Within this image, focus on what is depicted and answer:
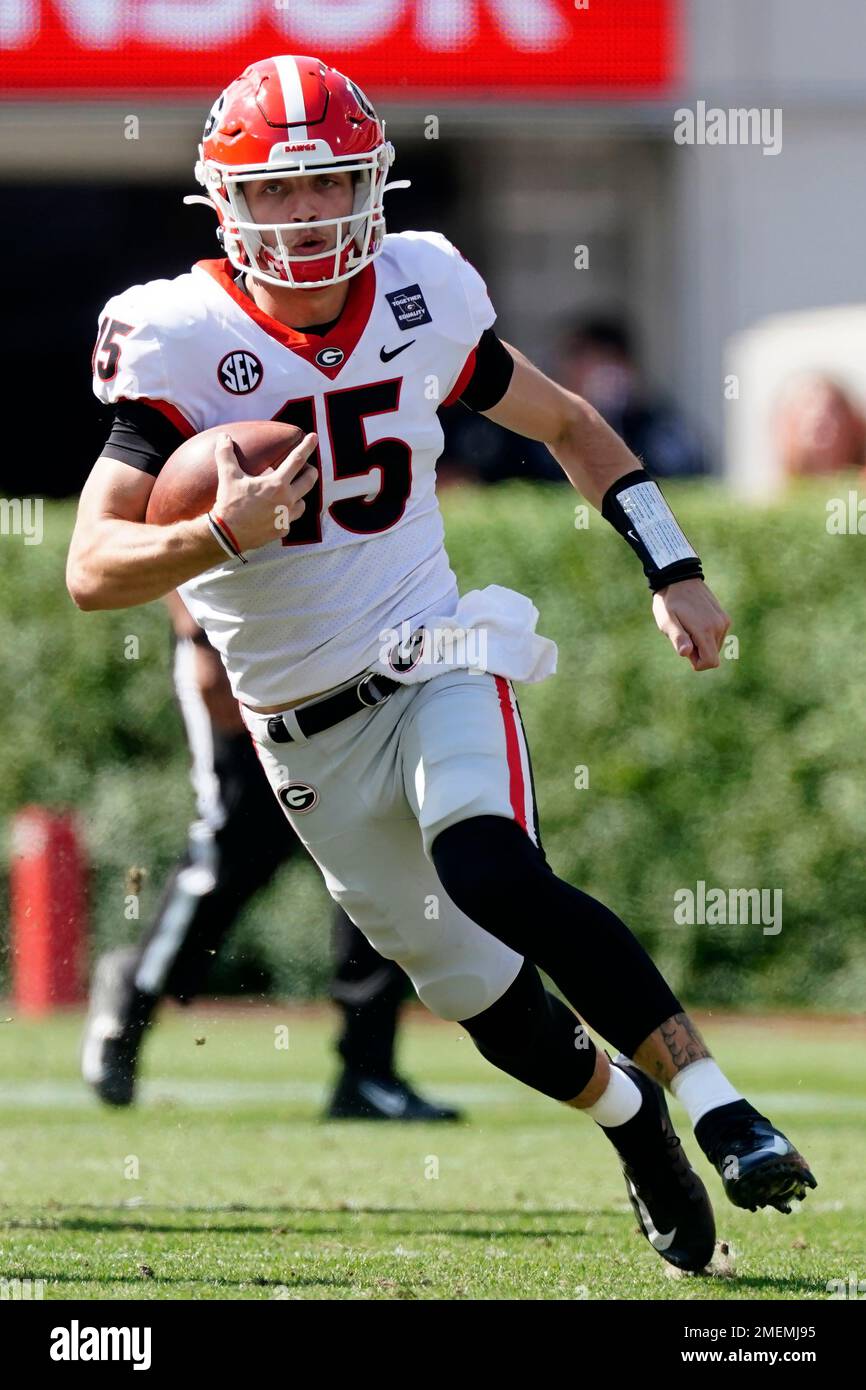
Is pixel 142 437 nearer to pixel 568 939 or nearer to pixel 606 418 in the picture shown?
pixel 568 939

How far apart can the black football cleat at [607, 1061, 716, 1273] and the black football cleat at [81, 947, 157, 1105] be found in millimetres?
2281

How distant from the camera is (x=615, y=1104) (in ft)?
13.0

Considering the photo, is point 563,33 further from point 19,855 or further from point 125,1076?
point 125,1076

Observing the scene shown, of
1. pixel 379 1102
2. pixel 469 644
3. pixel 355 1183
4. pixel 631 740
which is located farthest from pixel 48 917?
pixel 469 644

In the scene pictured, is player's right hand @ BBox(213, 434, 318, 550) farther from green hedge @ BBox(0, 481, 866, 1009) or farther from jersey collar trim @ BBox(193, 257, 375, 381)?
green hedge @ BBox(0, 481, 866, 1009)

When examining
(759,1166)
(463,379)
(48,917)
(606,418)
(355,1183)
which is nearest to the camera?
(759,1166)

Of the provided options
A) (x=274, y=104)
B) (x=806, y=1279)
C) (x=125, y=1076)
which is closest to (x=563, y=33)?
(x=125, y=1076)

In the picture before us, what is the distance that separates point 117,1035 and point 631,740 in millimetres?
2726

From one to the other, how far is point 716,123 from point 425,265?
7208mm

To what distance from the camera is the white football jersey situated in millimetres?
3754

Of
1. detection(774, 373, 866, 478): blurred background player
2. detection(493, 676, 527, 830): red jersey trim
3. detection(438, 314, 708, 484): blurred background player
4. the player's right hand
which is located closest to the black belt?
detection(493, 676, 527, 830): red jersey trim

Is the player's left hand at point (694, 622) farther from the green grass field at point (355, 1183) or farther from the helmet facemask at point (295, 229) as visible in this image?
the green grass field at point (355, 1183)

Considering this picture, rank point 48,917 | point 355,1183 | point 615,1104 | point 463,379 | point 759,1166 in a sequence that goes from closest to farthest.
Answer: point 759,1166
point 615,1104
point 463,379
point 355,1183
point 48,917

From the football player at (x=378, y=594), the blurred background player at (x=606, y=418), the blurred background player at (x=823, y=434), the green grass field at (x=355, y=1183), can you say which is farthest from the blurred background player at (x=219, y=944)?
the blurred background player at (x=823, y=434)
